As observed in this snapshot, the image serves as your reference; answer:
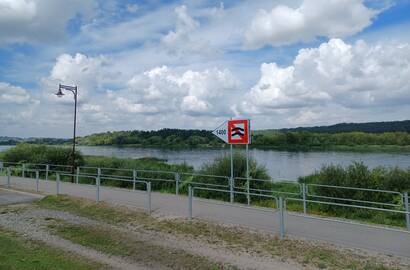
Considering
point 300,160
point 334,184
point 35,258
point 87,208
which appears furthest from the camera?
point 300,160

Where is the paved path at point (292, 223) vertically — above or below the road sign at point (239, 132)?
below

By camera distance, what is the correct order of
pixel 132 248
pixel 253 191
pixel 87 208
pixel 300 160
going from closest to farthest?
pixel 132 248, pixel 87 208, pixel 253 191, pixel 300 160

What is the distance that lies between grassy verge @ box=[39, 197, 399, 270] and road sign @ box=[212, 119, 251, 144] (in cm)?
349

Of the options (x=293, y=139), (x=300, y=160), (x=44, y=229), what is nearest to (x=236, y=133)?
(x=44, y=229)

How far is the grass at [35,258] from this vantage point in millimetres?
5523

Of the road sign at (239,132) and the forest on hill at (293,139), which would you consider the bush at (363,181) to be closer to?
the road sign at (239,132)

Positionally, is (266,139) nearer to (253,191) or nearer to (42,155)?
(42,155)

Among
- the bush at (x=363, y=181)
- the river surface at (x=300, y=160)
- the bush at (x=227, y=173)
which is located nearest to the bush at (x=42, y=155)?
the river surface at (x=300, y=160)

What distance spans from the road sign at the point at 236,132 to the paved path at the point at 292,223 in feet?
6.89

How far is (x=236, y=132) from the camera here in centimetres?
1118

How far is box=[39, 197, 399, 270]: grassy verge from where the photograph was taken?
5.62 m

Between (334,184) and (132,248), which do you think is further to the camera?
(334,184)

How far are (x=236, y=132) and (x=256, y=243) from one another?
→ 493 centimetres

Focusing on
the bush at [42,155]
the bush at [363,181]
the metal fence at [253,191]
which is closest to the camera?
the metal fence at [253,191]
